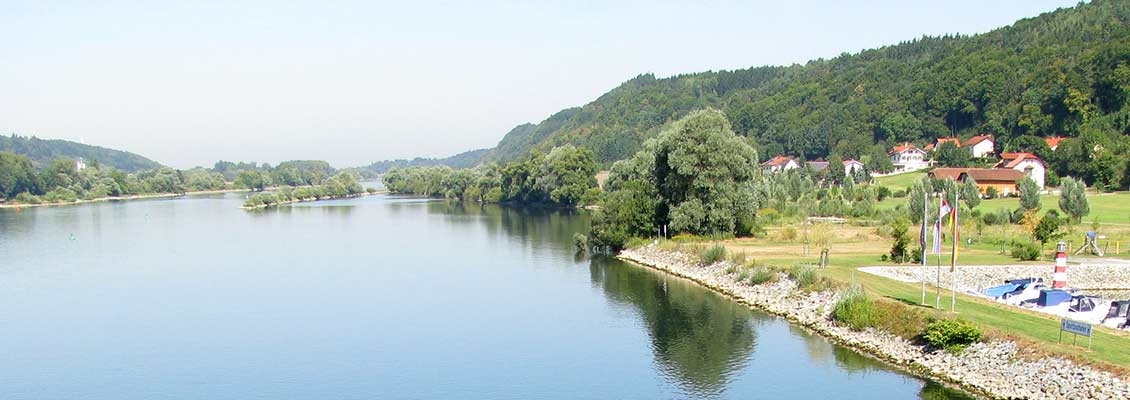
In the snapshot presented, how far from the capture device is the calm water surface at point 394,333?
2473 centimetres

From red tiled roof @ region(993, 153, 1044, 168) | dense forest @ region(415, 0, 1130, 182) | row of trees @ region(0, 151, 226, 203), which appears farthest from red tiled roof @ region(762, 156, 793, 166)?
row of trees @ region(0, 151, 226, 203)

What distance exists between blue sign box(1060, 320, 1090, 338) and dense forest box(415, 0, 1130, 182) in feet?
205

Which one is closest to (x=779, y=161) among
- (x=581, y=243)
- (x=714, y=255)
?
(x=581, y=243)

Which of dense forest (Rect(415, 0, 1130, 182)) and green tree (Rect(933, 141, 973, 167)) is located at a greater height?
dense forest (Rect(415, 0, 1130, 182))

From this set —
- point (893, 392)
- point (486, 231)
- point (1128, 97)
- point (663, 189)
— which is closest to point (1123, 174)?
point (1128, 97)

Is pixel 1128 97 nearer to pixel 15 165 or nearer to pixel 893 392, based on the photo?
pixel 893 392

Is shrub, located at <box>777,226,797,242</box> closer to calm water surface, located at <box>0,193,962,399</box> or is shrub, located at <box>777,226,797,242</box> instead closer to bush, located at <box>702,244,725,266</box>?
bush, located at <box>702,244,725,266</box>

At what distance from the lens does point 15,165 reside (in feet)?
489

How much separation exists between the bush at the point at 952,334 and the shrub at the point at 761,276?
11.9 meters

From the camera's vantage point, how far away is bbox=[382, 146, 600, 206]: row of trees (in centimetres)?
9969

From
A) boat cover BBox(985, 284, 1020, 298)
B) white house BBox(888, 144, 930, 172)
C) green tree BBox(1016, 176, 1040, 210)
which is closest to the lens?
boat cover BBox(985, 284, 1020, 298)

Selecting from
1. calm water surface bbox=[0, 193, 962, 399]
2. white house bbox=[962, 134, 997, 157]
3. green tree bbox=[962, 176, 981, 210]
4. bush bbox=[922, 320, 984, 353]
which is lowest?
calm water surface bbox=[0, 193, 962, 399]

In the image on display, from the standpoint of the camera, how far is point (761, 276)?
36.8 meters

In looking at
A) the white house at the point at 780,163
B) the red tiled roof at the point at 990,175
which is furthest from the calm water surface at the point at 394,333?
the white house at the point at 780,163
